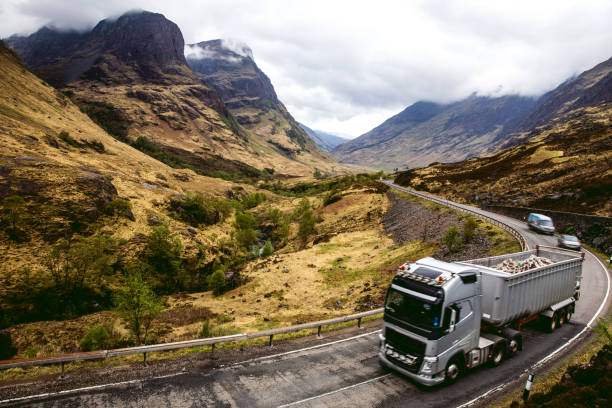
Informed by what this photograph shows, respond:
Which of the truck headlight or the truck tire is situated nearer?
the truck headlight

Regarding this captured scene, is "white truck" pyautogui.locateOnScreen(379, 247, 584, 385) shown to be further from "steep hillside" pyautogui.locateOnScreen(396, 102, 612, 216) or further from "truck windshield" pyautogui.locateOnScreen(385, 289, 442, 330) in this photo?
"steep hillside" pyautogui.locateOnScreen(396, 102, 612, 216)

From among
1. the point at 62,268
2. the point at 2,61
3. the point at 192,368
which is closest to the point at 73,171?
the point at 62,268

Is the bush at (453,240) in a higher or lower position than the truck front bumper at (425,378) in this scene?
higher

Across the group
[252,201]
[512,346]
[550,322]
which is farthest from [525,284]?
[252,201]

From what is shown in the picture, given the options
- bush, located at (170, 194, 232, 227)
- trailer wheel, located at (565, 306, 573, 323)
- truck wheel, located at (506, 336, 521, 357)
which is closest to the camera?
truck wheel, located at (506, 336, 521, 357)

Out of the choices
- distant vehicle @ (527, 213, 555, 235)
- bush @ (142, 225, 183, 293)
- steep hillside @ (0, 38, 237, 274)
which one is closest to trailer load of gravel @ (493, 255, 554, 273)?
distant vehicle @ (527, 213, 555, 235)

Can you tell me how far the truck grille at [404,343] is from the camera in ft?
34.1

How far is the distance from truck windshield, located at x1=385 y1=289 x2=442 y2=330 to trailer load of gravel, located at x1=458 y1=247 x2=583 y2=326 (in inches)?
130

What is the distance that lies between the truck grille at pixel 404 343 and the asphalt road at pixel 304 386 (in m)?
1.62

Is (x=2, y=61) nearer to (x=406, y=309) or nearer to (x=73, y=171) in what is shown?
(x=73, y=171)

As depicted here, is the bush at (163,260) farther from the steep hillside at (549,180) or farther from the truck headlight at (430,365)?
the steep hillside at (549,180)

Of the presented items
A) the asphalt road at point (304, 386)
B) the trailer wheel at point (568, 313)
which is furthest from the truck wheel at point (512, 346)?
the trailer wheel at point (568, 313)

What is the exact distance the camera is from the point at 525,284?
A: 12.5 meters

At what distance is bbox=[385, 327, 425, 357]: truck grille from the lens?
10.4m
